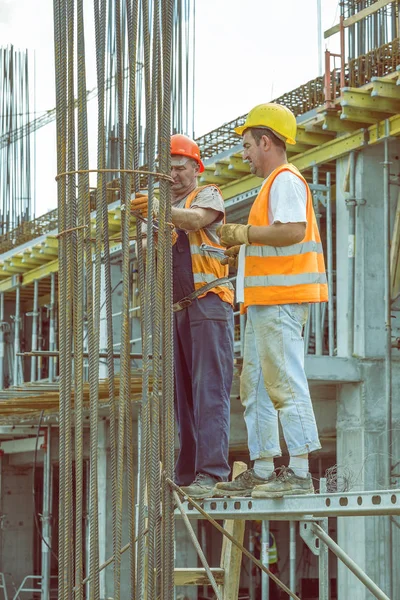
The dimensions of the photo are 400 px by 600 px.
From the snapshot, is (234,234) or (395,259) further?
(395,259)

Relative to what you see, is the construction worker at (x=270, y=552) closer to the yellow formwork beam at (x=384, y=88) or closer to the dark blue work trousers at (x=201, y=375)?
the yellow formwork beam at (x=384, y=88)

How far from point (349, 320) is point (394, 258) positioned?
101 centimetres

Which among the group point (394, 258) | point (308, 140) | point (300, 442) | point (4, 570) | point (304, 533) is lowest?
point (4, 570)

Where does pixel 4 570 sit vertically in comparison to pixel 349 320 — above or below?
below

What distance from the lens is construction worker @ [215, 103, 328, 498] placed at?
5.38 meters

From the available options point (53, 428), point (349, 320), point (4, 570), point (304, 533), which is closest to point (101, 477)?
point (53, 428)

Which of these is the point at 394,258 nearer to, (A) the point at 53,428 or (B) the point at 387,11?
(B) the point at 387,11

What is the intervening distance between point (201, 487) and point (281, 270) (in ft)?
3.84

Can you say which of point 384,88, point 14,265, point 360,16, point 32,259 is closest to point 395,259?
point 384,88

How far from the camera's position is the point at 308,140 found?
591 inches

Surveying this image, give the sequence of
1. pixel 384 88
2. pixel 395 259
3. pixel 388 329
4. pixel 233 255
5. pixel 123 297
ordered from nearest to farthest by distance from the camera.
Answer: pixel 123 297 → pixel 233 255 → pixel 384 88 → pixel 388 329 → pixel 395 259

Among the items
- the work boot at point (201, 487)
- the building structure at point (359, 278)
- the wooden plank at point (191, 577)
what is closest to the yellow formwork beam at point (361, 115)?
the building structure at point (359, 278)

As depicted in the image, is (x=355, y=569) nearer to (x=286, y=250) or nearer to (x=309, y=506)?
(x=309, y=506)

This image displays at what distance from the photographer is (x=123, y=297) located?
5035mm
